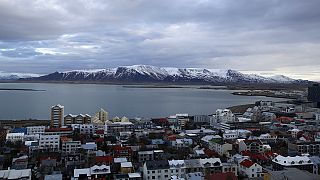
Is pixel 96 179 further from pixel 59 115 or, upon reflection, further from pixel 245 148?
pixel 59 115

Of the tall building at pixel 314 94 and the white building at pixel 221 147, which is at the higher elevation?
the tall building at pixel 314 94

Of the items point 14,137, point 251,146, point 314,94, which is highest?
point 314,94

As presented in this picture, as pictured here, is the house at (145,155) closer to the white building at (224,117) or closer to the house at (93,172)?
the house at (93,172)

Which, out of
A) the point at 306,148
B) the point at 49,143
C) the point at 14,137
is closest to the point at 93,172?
the point at 49,143

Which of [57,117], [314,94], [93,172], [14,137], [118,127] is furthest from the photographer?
[314,94]

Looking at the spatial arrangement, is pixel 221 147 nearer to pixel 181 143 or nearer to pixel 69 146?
pixel 181 143

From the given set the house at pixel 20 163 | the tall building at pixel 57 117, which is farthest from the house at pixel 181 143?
the tall building at pixel 57 117
